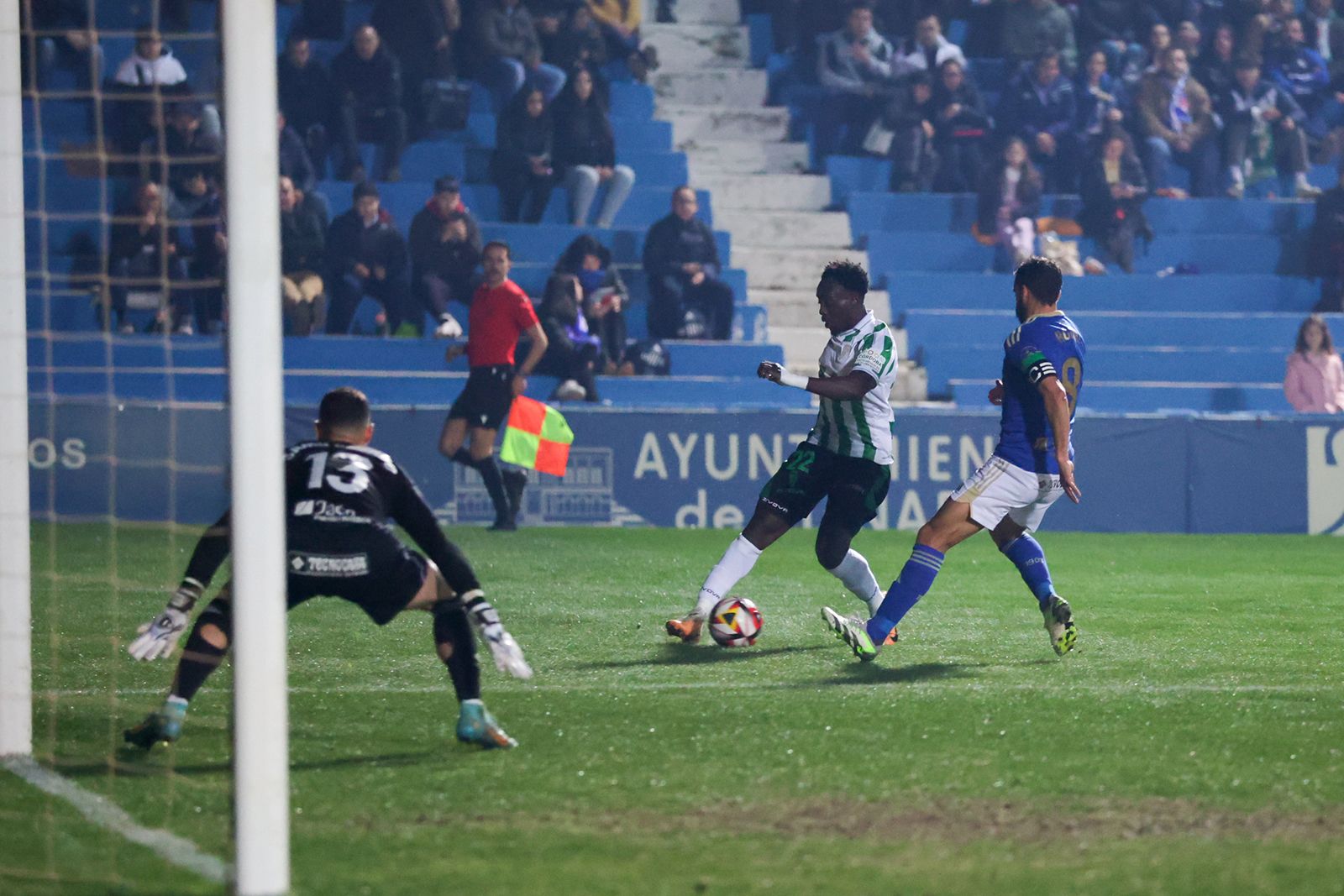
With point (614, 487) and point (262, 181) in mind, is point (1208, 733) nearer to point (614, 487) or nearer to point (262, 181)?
point (262, 181)

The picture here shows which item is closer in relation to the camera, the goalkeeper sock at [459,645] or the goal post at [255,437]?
the goal post at [255,437]

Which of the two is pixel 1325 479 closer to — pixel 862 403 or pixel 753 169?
pixel 753 169

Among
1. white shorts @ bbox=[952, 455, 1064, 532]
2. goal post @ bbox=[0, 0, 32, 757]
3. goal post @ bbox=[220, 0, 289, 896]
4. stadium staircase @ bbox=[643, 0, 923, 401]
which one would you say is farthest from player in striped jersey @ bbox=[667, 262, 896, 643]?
stadium staircase @ bbox=[643, 0, 923, 401]

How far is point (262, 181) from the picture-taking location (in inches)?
149

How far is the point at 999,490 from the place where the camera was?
24.3 feet

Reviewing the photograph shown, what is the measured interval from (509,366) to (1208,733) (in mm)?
8323

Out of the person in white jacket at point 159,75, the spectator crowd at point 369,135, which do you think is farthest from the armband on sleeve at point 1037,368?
the person in white jacket at point 159,75

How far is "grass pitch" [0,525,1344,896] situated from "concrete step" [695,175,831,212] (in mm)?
10332

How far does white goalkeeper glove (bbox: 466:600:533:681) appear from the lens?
5348 mm

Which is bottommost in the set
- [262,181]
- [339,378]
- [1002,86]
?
[339,378]

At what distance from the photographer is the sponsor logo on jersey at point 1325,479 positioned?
1459cm

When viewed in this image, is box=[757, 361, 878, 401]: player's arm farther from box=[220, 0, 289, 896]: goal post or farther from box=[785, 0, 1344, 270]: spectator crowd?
box=[785, 0, 1344, 270]: spectator crowd

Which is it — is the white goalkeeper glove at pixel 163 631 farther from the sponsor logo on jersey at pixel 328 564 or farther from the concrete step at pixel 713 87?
the concrete step at pixel 713 87

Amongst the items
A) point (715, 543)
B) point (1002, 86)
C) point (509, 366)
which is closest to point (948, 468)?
point (715, 543)
